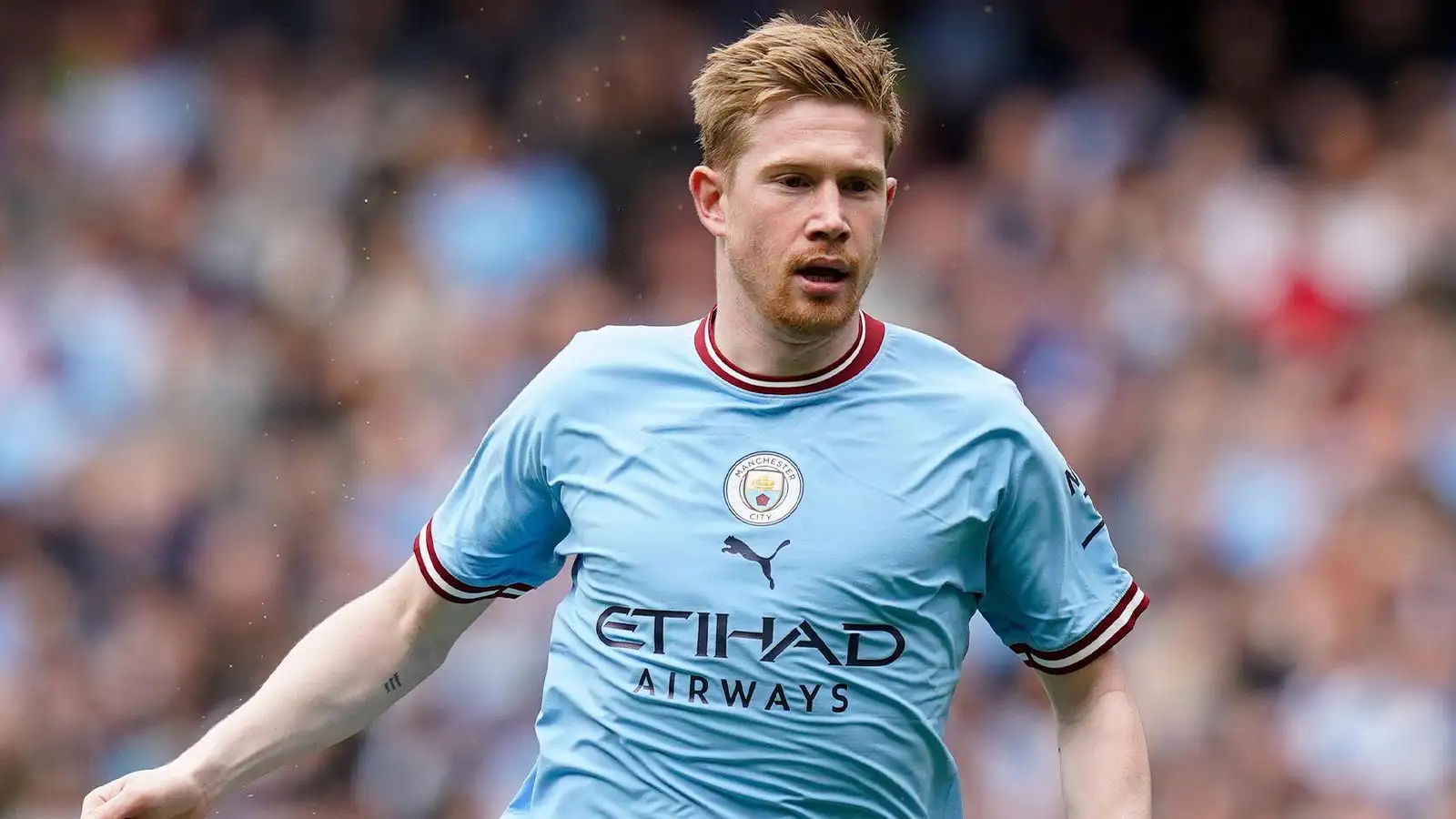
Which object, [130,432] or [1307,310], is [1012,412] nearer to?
[1307,310]

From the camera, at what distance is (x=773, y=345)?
3732mm

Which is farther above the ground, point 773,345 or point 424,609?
point 773,345

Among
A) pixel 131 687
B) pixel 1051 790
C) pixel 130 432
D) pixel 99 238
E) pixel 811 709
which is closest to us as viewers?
pixel 811 709

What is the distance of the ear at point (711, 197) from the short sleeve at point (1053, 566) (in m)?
0.69

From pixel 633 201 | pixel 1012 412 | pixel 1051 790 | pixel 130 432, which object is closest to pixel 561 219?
pixel 633 201

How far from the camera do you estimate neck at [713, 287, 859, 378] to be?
12.2ft

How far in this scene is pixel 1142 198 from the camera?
32.9ft

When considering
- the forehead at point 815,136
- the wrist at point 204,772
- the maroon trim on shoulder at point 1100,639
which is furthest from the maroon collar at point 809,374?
the wrist at point 204,772

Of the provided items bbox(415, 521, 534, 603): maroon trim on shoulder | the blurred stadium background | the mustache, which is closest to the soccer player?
the mustache

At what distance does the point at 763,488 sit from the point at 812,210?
502 mm

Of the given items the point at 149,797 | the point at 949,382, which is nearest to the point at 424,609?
the point at 149,797

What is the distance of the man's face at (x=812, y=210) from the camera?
362 centimetres

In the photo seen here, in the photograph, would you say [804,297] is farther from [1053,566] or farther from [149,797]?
[149,797]

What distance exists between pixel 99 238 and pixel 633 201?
285 cm
